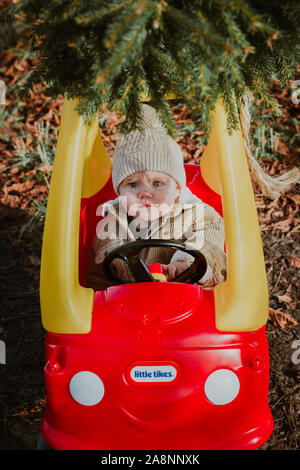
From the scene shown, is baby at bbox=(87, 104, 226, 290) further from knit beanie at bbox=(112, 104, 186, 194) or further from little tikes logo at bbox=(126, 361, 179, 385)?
little tikes logo at bbox=(126, 361, 179, 385)

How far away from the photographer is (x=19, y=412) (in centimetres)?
207

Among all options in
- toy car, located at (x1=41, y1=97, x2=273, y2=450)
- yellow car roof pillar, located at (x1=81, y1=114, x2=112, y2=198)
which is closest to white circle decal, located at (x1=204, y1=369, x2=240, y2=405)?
toy car, located at (x1=41, y1=97, x2=273, y2=450)

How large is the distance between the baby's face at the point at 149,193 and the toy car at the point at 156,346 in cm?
41

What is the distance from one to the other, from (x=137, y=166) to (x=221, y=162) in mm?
459

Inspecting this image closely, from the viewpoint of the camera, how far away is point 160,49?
138 cm

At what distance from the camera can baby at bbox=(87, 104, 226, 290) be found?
6.53ft

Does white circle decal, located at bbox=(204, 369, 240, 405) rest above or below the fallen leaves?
below

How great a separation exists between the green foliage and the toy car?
0.21m

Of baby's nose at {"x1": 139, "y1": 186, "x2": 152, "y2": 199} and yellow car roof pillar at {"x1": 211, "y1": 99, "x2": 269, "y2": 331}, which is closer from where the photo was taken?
yellow car roof pillar at {"x1": 211, "y1": 99, "x2": 269, "y2": 331}

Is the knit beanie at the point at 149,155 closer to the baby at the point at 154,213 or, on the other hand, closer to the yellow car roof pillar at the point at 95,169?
the baby at the point at 154,213

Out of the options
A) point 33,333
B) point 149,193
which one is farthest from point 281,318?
point 33,333

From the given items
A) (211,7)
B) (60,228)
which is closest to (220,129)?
(211,7)

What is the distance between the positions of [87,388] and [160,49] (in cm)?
99

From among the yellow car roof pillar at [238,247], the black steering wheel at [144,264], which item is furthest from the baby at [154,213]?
the yellow car roof pillar at [238,247]
